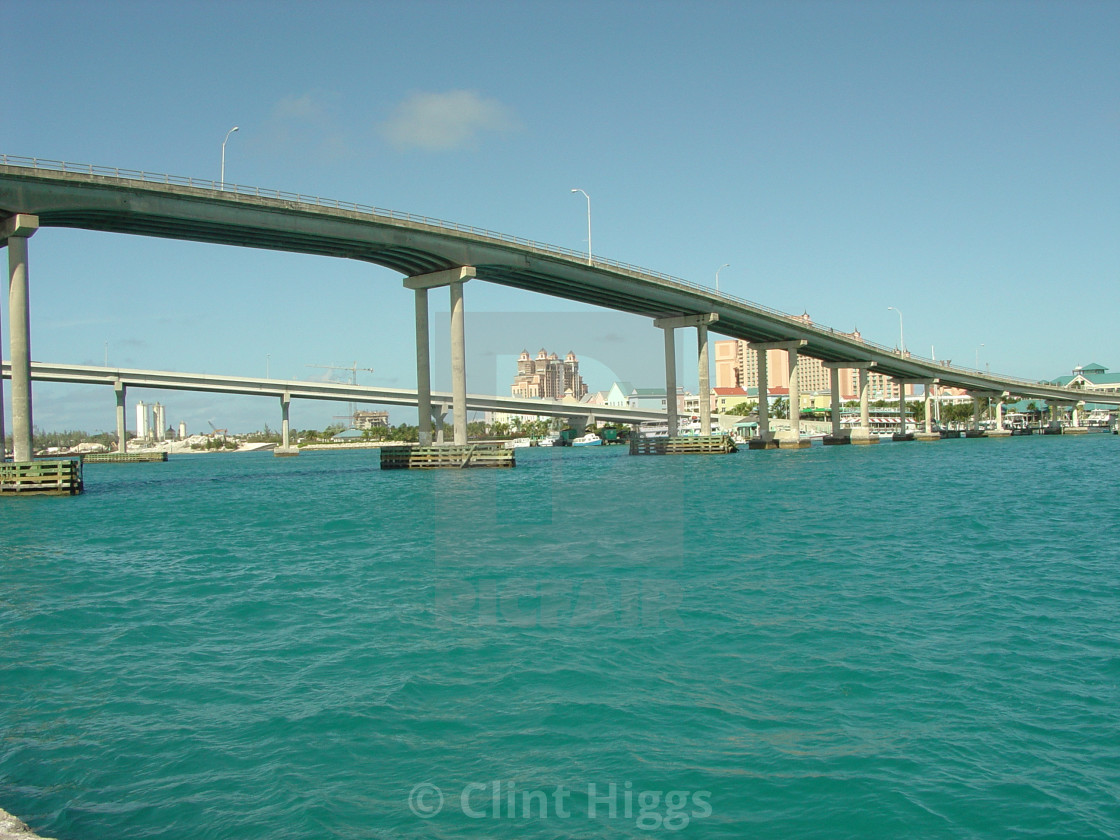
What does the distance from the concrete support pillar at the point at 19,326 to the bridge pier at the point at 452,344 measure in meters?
26.4

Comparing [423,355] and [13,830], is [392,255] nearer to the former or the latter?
[423,355]

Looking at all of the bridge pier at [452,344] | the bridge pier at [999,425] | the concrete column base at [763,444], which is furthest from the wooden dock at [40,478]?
the bridge pier at [999,425]

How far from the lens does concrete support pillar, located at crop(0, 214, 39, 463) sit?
4134 cm

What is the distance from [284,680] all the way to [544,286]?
219ft

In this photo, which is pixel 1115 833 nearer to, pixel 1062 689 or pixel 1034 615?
pixel 1062 689

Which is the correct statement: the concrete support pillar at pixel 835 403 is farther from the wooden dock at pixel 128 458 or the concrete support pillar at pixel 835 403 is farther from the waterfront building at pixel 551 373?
the wooden dock at pixel 128 458

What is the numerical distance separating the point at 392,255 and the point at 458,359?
9.52 metres

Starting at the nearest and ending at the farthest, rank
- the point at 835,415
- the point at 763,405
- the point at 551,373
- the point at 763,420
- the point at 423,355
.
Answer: the point at 551,373 < the point at 423,355 < the point at 763,405 < the point at 763,420 < the point at 835,415

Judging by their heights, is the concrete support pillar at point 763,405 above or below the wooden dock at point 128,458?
above

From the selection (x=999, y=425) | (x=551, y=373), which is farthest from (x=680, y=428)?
(x=551, y=373)

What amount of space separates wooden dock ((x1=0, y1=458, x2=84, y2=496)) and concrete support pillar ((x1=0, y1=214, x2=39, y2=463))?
2.99 feet

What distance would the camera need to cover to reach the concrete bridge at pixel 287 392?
12200cm

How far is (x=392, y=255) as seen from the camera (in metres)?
62.2

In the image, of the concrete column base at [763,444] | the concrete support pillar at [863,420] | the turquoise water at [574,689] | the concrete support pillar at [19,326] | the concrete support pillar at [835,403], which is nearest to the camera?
the turquoise water at [574,689]
